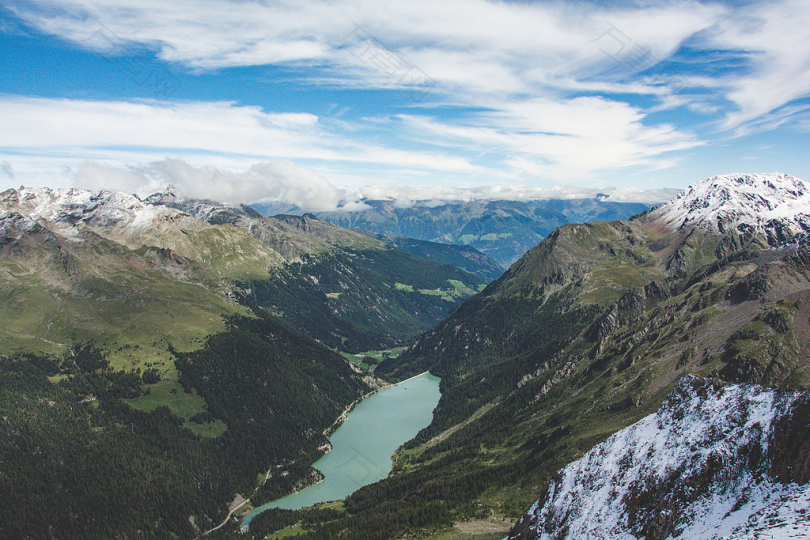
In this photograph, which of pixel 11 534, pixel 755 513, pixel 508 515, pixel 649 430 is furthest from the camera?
pixel 11 534

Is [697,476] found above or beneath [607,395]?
above

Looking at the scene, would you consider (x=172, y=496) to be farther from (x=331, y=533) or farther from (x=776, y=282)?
Answer: (x=776, y=282)

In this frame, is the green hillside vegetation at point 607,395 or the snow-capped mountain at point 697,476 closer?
the snow-capped mountain at point 697,476

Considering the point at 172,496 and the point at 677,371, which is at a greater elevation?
the point at 677,371

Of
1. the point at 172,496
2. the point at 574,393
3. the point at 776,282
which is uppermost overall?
the point at 776,282

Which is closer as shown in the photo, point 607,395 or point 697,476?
point 697,476

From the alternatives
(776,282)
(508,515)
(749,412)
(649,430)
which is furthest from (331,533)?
(776,282)

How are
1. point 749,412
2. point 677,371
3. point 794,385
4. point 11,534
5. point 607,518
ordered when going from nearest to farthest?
point 749,412
point 607,518
point 794,385
point 677,371
point 11,534

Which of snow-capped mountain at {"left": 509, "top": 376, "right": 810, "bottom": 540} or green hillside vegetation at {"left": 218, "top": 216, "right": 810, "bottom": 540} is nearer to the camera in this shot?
snow-capped mountain at {"left": 509, "top": 376, "right": 810, "bottom": 540}
